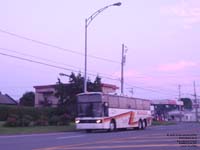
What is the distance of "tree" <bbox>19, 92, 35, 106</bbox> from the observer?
116875 mm

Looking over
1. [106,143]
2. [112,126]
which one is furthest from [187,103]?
[106,143]

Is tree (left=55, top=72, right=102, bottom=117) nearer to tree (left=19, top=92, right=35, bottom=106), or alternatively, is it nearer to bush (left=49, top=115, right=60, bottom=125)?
bush (left=49, top=115, right=60, bottom=125)

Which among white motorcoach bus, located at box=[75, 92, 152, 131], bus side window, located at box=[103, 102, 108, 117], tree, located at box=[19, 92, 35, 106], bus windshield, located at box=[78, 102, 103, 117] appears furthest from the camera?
tree, located at box=[19, 92, 35, 106]

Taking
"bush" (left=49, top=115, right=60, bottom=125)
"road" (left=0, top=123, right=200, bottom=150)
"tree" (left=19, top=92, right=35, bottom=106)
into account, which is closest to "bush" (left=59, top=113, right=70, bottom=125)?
"bush" (left=49, top=115, right=60, bottom=125)

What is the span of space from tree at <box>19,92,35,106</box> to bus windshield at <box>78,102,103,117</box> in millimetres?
75804

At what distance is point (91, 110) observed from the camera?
41.1m

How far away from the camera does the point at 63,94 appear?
66.1 metres

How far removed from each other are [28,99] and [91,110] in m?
80.7

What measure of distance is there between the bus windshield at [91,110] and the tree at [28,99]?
7580 cm

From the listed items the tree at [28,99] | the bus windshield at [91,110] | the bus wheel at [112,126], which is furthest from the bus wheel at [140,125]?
the tree at [28,99]

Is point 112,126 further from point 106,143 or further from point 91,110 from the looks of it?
point 106,143

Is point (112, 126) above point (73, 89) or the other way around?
the other way around

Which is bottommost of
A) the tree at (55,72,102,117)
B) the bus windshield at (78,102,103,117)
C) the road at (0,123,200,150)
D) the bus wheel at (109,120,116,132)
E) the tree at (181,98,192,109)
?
the road at (0,123,200,150)

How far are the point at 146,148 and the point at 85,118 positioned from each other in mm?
20994
